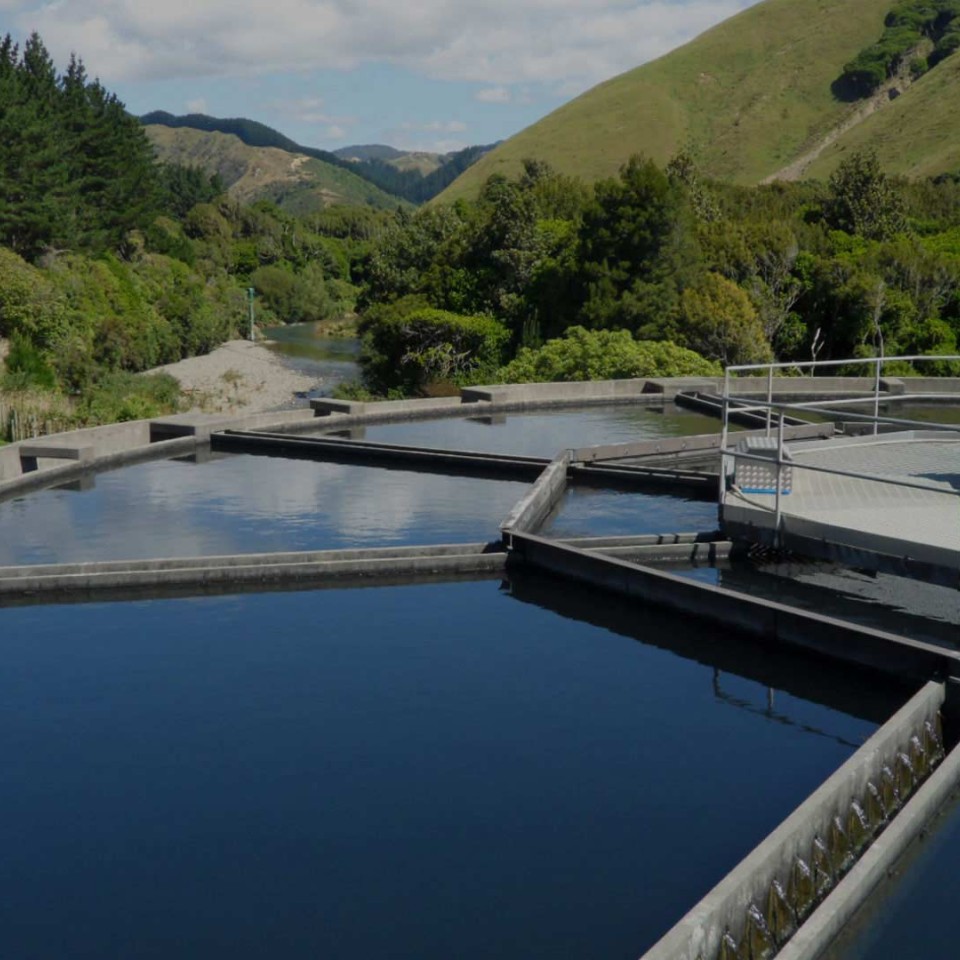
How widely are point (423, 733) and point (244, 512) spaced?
6409 mm

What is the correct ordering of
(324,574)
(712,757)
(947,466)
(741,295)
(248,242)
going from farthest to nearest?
(248,242), (741,295), (947,466), (324,574), (712,757)

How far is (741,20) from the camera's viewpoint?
147500mm

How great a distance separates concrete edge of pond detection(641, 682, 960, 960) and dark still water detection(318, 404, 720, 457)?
1111 cm

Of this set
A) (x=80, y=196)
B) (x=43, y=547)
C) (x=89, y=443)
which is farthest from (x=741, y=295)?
(x=80, y=196)

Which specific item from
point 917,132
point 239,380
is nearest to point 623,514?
point 239,380

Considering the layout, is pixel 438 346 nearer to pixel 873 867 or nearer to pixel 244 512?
pixel 244 512

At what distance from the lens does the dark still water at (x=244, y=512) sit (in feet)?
40.2

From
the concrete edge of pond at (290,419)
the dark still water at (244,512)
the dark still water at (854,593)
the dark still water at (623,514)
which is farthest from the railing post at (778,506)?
the concrete edge of pond at (290,419)

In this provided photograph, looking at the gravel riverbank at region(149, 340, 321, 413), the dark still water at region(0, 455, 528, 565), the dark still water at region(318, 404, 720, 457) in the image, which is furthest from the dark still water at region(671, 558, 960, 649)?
the gravel riverbank at region(149, 340, 321, 413)

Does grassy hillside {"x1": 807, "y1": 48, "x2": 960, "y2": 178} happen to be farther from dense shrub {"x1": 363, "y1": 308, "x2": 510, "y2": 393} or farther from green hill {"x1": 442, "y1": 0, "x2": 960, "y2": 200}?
dense shrub {"x1": 363, "y1": 308, "x2": 510, "y2": 393}

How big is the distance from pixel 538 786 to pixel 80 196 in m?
59.1

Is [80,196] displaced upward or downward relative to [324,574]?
upward

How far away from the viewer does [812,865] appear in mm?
5824

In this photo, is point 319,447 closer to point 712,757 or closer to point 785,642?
point 785,642
